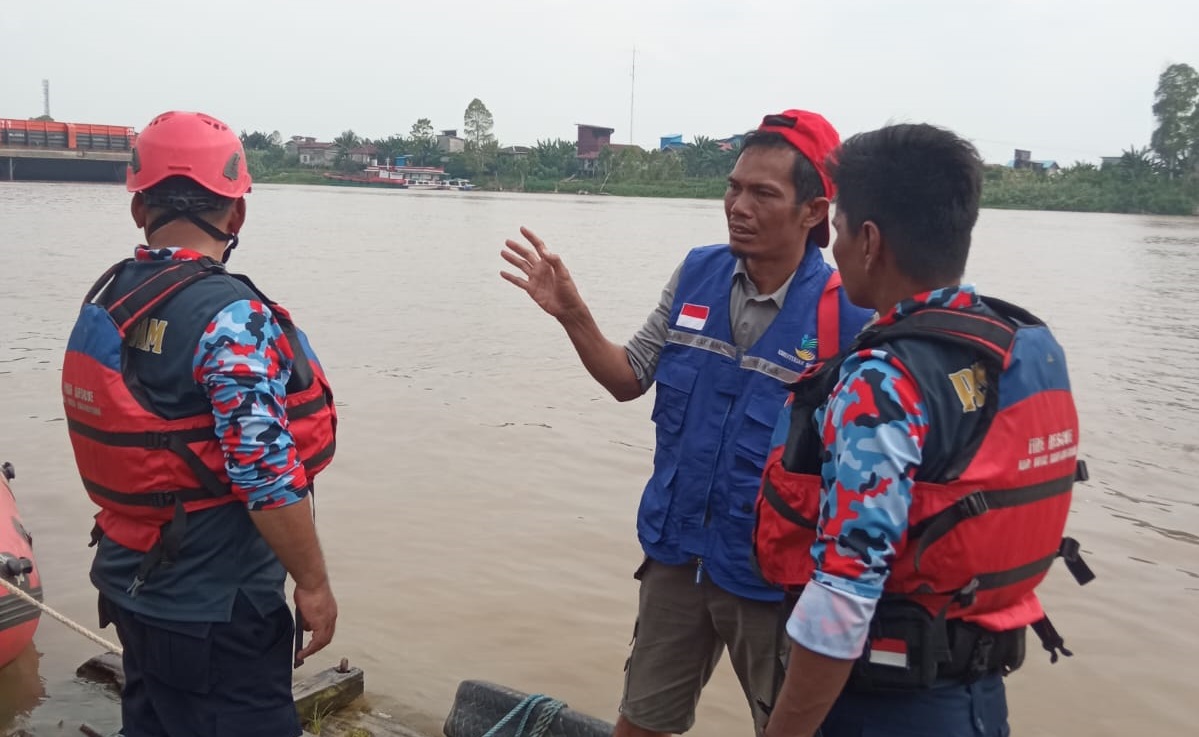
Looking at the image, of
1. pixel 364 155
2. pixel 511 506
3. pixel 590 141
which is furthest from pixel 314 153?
pixel 511 506

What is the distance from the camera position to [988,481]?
76.5 inches

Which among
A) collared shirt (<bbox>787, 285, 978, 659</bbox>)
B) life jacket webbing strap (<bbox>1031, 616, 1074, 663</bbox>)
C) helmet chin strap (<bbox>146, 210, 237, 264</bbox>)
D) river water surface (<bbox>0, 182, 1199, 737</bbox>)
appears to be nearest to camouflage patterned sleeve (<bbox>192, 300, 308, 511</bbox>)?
helmet chin strap (<bbox>146, 210, 237, 264</bbox>)

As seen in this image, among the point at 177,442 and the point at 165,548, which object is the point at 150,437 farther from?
the point at 165,548

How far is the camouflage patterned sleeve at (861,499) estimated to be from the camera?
6.18ft

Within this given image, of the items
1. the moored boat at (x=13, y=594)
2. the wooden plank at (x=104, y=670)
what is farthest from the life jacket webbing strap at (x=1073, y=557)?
the moored boat at (x=13, y=594)

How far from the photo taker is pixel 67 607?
19.9ft

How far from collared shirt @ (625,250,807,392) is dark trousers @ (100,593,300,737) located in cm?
131

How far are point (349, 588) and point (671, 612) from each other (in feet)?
12.8

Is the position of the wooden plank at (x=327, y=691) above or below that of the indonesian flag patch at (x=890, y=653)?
below

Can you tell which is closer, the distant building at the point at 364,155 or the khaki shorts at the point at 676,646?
the khaki shorts at the point at 676,646

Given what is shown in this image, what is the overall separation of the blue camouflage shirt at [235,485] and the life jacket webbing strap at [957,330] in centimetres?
143

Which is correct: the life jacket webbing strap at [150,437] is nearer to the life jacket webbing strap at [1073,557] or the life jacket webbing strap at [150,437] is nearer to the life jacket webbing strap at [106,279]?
the life jacket webbing strap at [106,279]

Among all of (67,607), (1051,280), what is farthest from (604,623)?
(1051,280)

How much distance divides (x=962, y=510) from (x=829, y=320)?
1.11 metres
